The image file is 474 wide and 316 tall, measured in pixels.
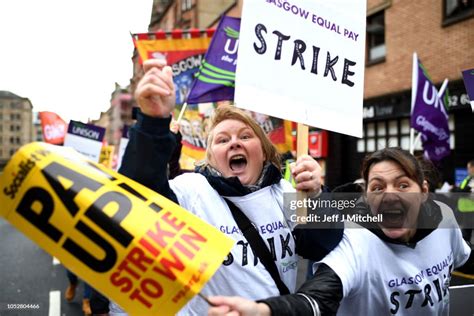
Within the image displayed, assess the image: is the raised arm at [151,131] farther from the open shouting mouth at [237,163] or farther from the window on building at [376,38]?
the window on building at [376,38]

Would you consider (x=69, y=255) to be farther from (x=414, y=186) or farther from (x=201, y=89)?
(x=201, y=89)

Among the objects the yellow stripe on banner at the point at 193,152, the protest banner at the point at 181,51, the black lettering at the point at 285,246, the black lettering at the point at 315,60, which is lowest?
the black lettering at the point at 285,246

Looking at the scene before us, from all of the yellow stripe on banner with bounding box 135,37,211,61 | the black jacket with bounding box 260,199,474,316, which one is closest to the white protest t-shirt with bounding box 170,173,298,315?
the black jacket with bounding box 260,199,474,316

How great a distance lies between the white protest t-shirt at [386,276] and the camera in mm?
1731

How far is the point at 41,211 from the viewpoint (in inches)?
49.6

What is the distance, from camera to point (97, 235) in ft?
4.10

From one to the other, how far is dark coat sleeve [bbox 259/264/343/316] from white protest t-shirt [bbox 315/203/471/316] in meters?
0.05

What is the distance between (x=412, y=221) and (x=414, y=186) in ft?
0.49

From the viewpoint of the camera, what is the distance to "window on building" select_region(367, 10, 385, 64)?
44.1ft

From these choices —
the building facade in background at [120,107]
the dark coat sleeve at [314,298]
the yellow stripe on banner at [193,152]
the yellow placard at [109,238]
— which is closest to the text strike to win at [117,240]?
the yellow placard at [109,238]

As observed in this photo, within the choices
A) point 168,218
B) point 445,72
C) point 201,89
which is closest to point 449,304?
point 168,218

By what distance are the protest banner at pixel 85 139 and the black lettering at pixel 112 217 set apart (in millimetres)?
5159

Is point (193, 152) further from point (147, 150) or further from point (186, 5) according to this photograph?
point (186, 5)

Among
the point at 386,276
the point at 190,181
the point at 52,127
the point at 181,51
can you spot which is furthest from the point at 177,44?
the point at 386,276
